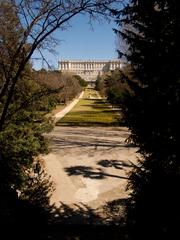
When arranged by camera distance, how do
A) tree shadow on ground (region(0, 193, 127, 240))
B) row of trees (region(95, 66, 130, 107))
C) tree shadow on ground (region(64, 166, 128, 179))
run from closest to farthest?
tree shadow on ground (region(0, 193, 127, 240))
row of trees (region(95, 66, 130, 107))
tree shadow on ground (region(64, 166, 128, 179))

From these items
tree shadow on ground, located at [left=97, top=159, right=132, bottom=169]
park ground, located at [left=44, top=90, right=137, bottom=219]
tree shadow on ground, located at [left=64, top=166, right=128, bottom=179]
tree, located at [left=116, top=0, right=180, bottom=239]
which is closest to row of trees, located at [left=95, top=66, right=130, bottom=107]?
tree, located at [left=116, top=0, right=180, bottom=239]

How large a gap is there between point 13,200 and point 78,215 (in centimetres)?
440

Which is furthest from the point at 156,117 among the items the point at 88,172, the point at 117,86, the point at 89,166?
the point at 117,86

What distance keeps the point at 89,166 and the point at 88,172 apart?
3.57 feet

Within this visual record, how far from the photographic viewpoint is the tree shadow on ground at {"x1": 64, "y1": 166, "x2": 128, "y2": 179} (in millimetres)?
16781

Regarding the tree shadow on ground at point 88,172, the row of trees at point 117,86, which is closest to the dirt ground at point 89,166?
the tree shadow on ground at point 88,172

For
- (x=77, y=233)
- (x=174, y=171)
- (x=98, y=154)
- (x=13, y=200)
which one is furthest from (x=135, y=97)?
(x=98, y=154)

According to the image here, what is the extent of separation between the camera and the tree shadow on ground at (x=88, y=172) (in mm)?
16781

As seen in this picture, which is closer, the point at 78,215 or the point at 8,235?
the point at 8,235

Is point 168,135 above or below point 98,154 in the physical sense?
above

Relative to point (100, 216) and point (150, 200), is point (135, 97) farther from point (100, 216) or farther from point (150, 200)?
point (100, 216)

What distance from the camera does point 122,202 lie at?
528 inches

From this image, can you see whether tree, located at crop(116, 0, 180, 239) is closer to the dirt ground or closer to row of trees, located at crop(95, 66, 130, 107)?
row of trees, located at crop(95, 66, 130, 107)

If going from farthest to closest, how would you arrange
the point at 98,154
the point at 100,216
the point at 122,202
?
the point at 98,154, the point at 122,202, the point at 100,216
